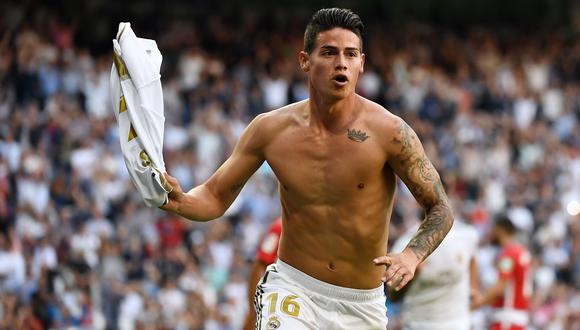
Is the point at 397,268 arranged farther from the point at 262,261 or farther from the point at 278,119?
the point at 262,261

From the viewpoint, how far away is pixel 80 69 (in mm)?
18062

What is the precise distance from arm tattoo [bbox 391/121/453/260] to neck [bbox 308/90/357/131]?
12.0 inches

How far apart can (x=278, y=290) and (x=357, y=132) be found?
3.21 ft

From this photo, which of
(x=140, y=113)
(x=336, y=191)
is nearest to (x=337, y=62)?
(x=336, y=191)

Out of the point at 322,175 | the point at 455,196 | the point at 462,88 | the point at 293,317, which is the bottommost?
the point at 293,317

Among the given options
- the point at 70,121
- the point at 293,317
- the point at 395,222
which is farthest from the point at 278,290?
the point at 395,222

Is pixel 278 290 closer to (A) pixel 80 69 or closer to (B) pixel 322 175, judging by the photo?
(B) pixel 322 175

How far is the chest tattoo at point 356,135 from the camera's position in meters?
6.69

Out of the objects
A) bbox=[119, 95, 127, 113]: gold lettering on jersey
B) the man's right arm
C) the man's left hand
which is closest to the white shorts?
the man's right arm

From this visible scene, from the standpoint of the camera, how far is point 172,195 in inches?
265

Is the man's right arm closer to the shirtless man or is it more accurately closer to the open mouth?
the shirtless man

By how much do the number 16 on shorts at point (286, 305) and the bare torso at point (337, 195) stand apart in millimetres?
194

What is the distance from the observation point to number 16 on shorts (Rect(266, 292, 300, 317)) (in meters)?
6.59

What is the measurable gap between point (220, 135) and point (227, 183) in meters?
11.3
